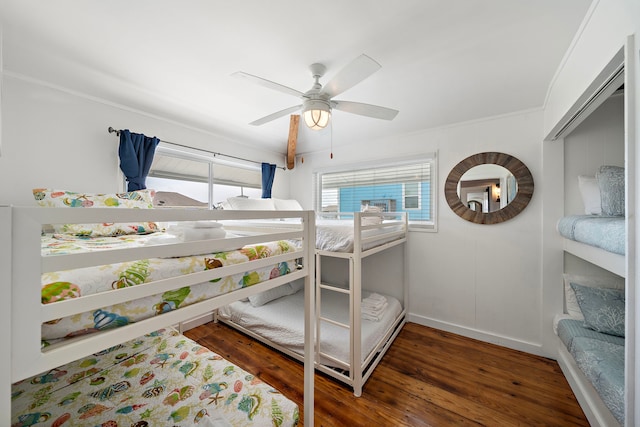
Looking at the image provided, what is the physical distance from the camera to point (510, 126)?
2.32 metres

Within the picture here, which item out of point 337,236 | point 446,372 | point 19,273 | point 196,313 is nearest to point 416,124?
point 337,236

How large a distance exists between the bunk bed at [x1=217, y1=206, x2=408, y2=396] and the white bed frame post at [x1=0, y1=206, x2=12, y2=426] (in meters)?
1.18

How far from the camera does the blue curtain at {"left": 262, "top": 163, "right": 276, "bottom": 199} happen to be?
3.51m

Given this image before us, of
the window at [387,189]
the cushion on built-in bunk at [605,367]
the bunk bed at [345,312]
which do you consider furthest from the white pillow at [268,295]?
the cushion on built-in bunk at [605,367]

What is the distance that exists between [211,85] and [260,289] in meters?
1.82

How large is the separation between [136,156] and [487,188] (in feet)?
11.2

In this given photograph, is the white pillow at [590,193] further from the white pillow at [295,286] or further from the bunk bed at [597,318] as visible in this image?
the white pillow at [295,286]

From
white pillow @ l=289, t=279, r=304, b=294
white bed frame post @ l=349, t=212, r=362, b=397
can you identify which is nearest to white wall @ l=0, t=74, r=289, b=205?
white pillow @ l=289, t=279, r=304, b=294

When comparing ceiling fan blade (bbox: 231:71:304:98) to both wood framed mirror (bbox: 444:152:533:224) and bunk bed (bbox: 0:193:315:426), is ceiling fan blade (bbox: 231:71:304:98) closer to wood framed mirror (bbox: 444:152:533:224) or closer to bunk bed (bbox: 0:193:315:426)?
bunk bed (bbox: 0:193:315:426)

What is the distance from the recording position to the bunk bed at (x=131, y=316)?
0.53m

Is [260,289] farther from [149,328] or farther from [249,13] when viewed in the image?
[249,13]

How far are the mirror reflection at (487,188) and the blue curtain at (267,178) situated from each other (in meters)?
2.46

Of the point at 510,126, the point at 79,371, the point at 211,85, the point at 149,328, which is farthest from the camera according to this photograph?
the point at 510,126

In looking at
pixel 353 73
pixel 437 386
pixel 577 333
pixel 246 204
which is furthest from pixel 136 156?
pixel 577 333
